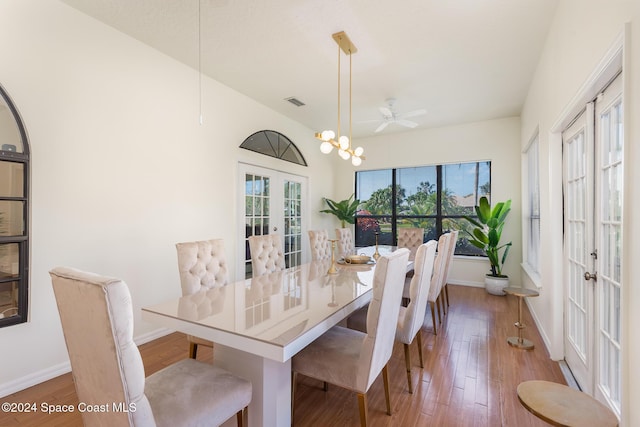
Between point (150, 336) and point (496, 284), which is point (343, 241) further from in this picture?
point (150, 336)

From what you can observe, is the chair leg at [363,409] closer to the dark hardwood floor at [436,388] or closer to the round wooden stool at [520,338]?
the dark hardwood floor at [436,388]

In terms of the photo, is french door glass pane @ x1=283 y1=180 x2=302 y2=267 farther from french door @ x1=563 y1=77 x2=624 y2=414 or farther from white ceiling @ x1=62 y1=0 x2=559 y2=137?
french door @ x1=563 y1=77 x2=624 y2=414

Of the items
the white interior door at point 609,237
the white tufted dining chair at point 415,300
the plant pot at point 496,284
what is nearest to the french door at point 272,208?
the white tufted dining chair at point 415,300

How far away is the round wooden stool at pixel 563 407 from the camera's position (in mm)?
1111

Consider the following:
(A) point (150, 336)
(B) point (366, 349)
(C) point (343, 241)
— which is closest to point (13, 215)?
(A) point (150, 336)

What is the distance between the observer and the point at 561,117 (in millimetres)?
2379

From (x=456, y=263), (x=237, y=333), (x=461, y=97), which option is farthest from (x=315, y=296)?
(x=456, y=263)

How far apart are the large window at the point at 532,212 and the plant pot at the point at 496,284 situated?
16.6 inches

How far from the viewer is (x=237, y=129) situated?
4172mm

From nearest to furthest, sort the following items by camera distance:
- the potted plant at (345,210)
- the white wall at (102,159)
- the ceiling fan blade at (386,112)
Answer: the white wall at (102,159)
the ceiling fan blade at (386,112)
the potted plant at (345,210)

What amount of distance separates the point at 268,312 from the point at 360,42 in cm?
263

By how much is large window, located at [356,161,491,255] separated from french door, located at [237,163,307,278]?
1.53 m

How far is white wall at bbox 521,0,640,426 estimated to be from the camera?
4.11 ft

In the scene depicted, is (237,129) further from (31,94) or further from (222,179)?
(31,94)
